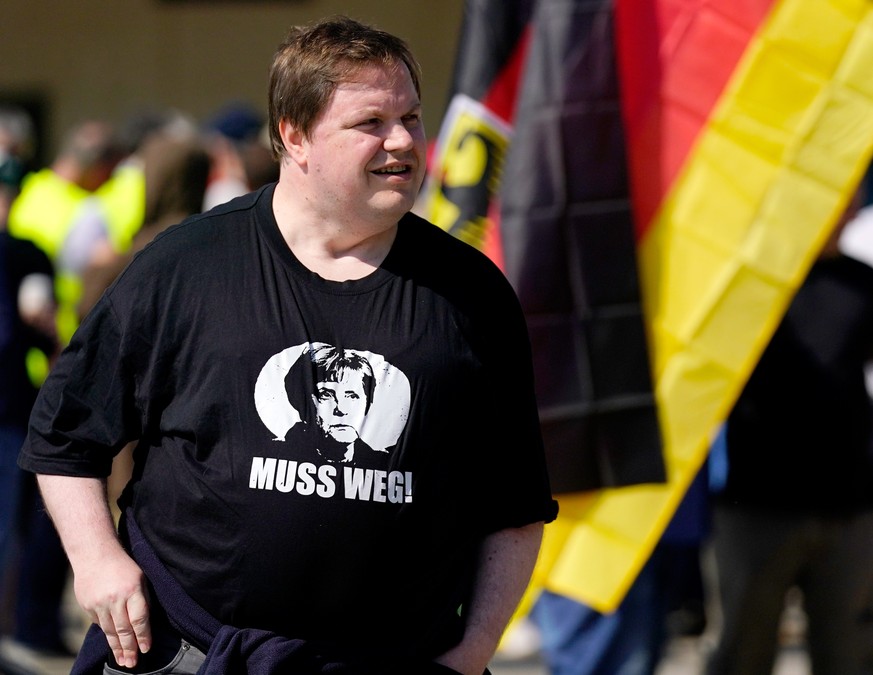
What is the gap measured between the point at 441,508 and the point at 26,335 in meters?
3.74

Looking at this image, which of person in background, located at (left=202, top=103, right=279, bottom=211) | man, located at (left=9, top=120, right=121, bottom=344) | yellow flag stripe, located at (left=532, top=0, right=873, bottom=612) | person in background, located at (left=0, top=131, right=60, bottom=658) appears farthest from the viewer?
person in background, located at (left=202, top=103, right=279, bottom=211)

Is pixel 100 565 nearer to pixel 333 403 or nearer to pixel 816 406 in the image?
pixel 333 403

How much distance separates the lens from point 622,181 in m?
4.11

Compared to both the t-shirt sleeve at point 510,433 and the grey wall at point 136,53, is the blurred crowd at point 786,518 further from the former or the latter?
the grey wall at point 136,53

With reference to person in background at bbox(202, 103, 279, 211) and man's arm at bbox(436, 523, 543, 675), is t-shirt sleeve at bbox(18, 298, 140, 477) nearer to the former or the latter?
man's arm at bbox(436, 523, 543, 675)

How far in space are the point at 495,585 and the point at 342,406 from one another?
46 cm

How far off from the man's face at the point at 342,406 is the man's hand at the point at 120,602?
41 centimetres

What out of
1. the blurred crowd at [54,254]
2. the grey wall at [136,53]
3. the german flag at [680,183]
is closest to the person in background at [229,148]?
the blurred crowd at [54,254]

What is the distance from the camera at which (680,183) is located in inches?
161

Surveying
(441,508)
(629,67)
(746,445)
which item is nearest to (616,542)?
(746,445)

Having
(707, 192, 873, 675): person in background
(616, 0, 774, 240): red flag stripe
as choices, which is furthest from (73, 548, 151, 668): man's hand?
(707, 192, 873, 675): person in background

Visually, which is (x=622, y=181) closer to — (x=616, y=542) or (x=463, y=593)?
(x=616, y=542)

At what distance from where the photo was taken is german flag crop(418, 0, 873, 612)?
4.00 m

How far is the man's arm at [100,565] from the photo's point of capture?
98.2 inches
